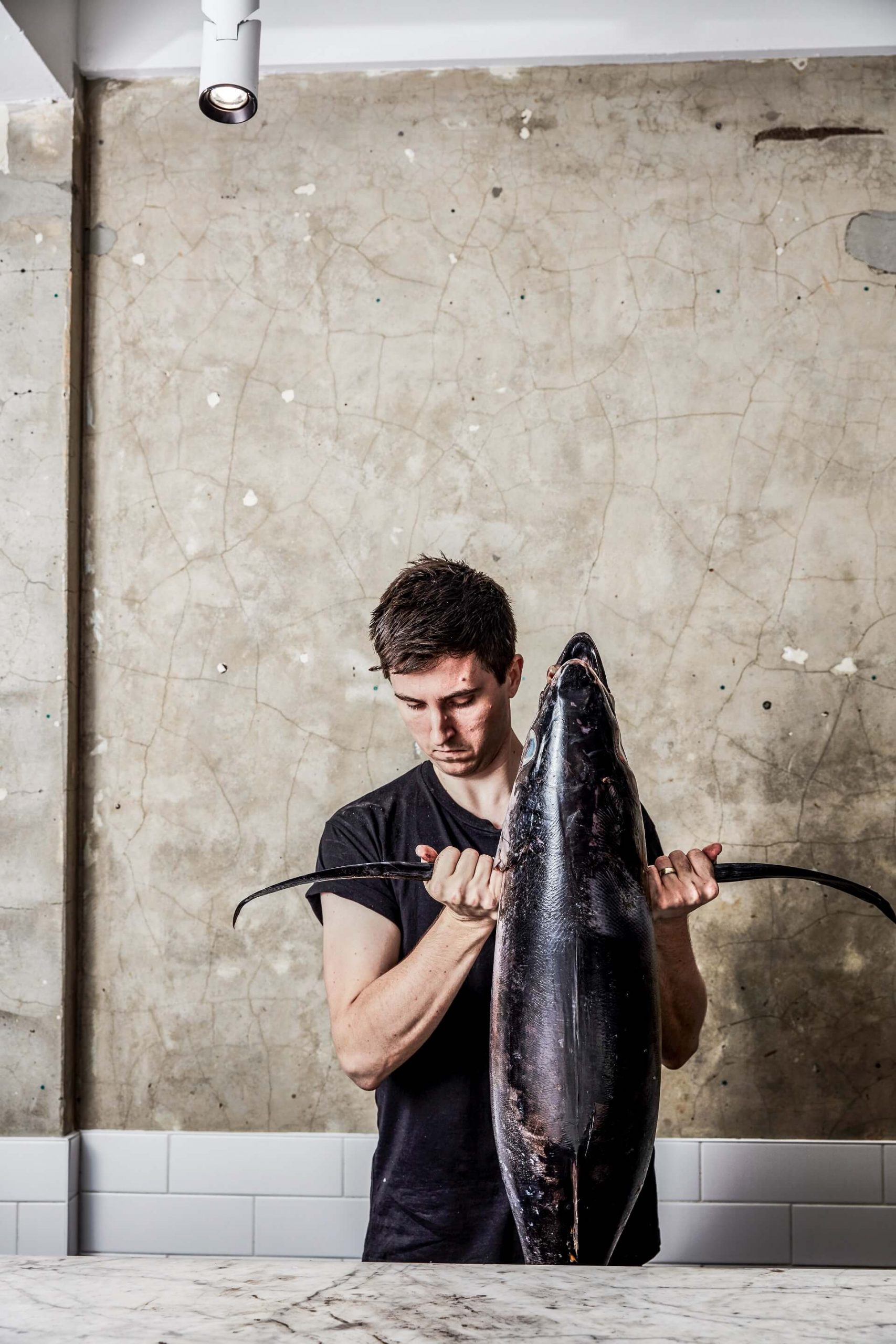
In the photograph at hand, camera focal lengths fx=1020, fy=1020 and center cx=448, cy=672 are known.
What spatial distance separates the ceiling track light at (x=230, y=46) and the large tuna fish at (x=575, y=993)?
40.7 inches

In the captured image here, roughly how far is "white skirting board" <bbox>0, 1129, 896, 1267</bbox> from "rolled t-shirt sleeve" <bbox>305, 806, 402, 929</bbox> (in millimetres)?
839

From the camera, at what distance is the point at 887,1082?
1.97 metres

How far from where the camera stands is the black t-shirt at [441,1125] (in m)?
1.34

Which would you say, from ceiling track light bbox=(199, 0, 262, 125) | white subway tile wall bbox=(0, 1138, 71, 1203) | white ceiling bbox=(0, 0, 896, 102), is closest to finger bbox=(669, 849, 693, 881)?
ceiling track light bbox=(199, 0, 262, 125)

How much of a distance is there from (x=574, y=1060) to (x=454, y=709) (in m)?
0.51

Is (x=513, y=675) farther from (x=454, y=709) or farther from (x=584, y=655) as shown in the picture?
(x=584, y=655)

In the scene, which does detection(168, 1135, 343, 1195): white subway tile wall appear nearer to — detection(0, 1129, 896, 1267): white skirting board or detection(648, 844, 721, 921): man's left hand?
detection(0, 1129, 896, 1267): white skirting board

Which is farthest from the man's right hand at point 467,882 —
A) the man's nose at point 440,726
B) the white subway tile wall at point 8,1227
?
the white subway tile wall at point 8,1227

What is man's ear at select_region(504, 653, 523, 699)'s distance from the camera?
144 centimetres

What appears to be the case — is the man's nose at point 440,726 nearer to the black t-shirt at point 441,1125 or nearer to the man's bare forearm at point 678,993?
the black t-shirt at point 441,1125

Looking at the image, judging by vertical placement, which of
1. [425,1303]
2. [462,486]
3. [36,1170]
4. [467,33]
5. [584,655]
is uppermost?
[467,33]

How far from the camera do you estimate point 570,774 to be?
1.00 metres

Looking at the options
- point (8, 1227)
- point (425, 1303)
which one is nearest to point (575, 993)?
point (425, 1303)

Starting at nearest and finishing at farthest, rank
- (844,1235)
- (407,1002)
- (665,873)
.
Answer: (665,873)
(407,1002)
(844,1235)
